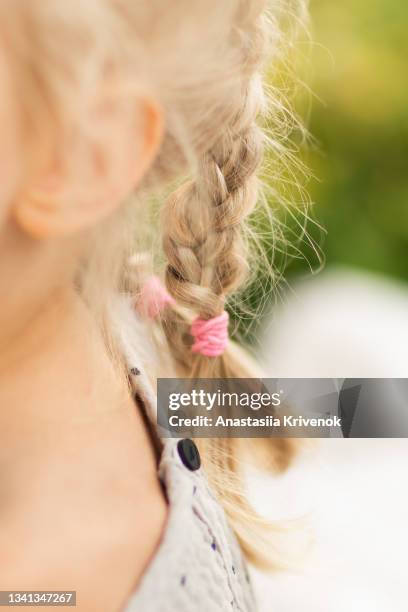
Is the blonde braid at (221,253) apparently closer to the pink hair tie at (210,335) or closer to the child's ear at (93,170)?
the pink hair tie at (210,335)

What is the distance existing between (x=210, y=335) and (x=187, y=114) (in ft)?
0.93

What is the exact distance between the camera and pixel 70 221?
587mm

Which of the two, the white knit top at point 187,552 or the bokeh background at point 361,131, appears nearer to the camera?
the white knit top at point 187,552

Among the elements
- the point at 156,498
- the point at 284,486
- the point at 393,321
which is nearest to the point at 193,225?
the point at 156,498

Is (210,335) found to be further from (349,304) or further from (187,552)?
(349,304)

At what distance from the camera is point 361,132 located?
5.98 ft

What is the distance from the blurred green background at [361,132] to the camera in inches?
69.4

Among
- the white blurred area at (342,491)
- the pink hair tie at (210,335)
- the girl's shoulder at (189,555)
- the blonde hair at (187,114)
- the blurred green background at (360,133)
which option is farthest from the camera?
the blurred green background at (360,133)

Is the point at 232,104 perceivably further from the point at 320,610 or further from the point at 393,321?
the point at 393,321

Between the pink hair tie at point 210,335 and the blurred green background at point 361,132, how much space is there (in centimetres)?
93

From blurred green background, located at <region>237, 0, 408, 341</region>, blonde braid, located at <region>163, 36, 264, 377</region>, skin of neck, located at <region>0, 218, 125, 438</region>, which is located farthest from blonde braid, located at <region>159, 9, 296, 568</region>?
blurred green background, located at <region>237, 0, 408, 341</region>

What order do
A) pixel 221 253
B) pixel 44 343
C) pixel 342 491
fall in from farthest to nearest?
pixel 342 491 < pixel 221 253 < pixel 44 343

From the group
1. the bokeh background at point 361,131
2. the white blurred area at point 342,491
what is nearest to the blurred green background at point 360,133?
the bokeh background at point 361,131

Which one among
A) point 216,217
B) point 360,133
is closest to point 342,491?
point 216,217
